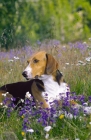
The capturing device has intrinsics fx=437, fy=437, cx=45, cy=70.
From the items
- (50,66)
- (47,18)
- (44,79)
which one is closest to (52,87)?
(44,79)

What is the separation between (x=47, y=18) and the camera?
755 inches

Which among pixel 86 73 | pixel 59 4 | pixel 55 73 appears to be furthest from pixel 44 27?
pixel 55 73

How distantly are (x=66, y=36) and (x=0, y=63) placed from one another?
11471 millimetres

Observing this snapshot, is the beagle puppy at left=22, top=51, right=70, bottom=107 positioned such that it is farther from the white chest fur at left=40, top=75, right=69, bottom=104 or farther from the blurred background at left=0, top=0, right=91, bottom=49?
the blurred background at left=0, top=0, right=91, bottom=49

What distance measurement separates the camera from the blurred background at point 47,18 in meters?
16.0

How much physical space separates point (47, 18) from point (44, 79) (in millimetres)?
12836

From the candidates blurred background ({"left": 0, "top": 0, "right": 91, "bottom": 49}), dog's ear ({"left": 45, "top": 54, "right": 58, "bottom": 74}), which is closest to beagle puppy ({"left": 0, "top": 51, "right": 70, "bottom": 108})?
dog's ear ({"left": 45, "top": 54, "right": 58, "bottom": 74})

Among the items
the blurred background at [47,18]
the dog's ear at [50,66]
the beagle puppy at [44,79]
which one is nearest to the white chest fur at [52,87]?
the beagle puppy at [44,79]

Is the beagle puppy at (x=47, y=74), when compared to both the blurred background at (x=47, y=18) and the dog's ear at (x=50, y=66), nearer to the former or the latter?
the dog's ear at (x=50, y=66)

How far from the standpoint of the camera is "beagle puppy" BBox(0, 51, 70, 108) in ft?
20.7

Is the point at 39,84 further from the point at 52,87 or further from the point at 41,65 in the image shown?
the point at 41,65

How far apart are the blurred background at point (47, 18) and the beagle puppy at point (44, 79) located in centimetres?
939

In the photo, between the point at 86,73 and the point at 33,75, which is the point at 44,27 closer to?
the point at 86,73

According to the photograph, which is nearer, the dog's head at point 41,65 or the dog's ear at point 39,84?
the dog's head at point 41,65
